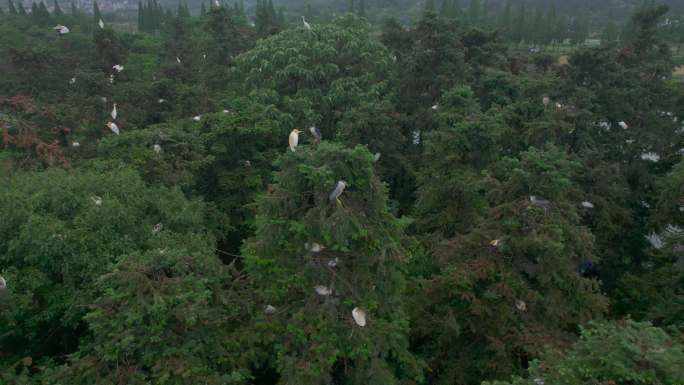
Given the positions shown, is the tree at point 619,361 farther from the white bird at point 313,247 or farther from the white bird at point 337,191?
the white bird at point 337,191

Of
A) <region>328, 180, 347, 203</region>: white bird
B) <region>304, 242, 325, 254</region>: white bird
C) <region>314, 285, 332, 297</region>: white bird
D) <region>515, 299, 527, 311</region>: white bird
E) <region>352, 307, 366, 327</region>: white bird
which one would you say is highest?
<region>328, 180, 347, 203</region>: white bird

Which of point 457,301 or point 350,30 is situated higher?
point 350,30

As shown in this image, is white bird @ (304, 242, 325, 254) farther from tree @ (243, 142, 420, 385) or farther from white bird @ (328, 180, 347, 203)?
white bird @ (328, 180, 347, 203)

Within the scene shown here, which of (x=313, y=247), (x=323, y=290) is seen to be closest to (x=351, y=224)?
(x=313, y=247)

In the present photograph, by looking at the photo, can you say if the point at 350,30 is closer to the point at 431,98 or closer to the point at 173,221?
the point at 431,98

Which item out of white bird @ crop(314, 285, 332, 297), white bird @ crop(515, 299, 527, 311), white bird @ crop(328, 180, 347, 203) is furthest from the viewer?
white bird @ crop(515, 299, 527, 311)

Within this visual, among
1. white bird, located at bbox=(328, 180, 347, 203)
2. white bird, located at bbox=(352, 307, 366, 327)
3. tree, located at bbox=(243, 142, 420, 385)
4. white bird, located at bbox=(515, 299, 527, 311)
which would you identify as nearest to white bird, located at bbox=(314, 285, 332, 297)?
tree, located at bbox=(243, 142, 420, 385)

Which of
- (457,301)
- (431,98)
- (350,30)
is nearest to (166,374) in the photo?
(457,301)
